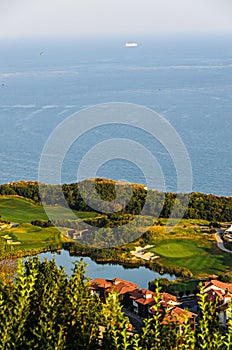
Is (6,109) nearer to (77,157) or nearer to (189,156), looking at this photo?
(77,157)

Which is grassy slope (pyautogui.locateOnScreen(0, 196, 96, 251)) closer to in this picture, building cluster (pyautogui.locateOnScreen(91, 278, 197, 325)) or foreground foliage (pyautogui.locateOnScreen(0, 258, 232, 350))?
building cluster (pyautogui.locateOnScreen(91, 278, 197, 325))

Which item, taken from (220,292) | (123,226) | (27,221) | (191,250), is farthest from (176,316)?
(27,221)

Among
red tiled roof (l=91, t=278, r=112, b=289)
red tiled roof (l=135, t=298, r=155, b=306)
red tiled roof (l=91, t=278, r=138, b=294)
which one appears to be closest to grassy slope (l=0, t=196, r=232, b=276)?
red tiled roof (l=91, t=278, r=138, b=294)

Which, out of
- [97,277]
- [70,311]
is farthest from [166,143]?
[70,311]

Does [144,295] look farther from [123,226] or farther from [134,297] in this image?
[123,226]

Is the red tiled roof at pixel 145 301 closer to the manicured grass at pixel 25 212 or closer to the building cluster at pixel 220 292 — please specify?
the building cluster at pixel 220 292
